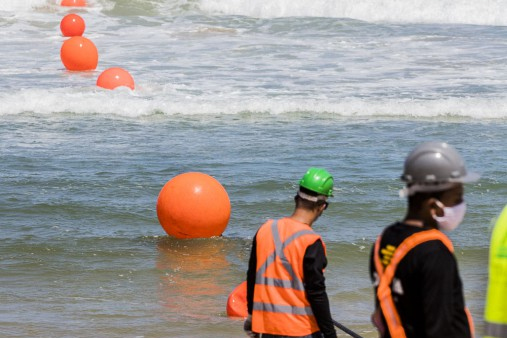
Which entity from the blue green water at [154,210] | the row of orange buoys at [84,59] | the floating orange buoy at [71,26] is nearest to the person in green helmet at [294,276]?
the blue green water at [154,210]

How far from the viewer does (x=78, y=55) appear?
68.0ft

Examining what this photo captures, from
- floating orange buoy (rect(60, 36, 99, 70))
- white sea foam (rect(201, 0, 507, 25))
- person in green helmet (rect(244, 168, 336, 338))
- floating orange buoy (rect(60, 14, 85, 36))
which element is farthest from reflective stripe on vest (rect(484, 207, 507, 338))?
white sea foam (rect(201, 0, 507, 25))

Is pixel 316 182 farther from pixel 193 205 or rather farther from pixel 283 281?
pixel 193 205

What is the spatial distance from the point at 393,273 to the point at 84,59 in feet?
60.0

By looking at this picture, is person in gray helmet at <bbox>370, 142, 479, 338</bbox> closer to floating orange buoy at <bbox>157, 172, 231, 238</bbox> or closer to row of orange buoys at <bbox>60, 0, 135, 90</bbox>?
floating orange buoy at <bbox>157, 172, 231, 238</bbox>

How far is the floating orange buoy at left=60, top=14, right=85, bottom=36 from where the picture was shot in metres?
25.4

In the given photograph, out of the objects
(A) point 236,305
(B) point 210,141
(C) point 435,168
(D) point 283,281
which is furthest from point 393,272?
(B) point 210,141

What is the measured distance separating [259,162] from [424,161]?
9765 millimetres

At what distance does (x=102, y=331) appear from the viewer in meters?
7.12

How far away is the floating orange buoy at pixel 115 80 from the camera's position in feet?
62.2

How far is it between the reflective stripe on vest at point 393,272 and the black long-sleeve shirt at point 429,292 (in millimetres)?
17

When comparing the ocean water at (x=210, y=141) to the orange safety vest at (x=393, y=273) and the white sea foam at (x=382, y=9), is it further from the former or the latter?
the orange safety vest at (x=393, y=273)

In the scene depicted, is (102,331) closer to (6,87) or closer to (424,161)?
(424,161)

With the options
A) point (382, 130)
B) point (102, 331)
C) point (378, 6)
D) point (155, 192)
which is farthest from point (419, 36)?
point (102, 331)
